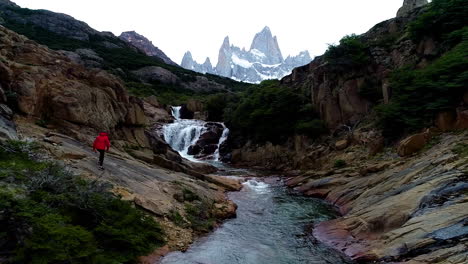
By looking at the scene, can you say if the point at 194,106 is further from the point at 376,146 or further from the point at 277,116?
the point at 376,146

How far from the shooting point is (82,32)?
133m

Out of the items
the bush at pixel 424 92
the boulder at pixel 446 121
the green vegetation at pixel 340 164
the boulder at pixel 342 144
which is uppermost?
the bush at pixel 424 92

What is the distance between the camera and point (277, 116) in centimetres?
4412

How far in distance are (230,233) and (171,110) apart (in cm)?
5933

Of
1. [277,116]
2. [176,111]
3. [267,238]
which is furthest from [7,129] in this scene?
[176,111]

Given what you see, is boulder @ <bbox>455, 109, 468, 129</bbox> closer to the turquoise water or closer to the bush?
the bush

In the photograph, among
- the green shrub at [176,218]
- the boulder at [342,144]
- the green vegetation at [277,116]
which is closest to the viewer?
the green shrub at [176,218]

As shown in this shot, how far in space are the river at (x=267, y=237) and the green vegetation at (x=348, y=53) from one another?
64.3 ft

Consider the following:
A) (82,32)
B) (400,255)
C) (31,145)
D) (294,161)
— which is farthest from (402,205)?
(82,32)

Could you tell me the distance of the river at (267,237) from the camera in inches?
486

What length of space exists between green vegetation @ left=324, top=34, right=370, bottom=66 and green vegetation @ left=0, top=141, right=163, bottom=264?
30.8 meters

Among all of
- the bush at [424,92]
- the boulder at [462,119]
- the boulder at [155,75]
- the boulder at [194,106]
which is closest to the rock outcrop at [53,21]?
the boulder at [155,75]

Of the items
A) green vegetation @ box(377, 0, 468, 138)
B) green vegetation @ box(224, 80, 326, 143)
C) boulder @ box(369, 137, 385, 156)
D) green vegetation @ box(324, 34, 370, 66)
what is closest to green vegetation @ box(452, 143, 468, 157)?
green vegetation @ box(377, 0, 468, 138)

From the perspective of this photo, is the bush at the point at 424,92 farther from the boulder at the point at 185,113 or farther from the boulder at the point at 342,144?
the boulder at the point at 185,113
